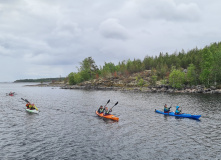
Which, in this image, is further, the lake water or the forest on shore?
the forest on shore

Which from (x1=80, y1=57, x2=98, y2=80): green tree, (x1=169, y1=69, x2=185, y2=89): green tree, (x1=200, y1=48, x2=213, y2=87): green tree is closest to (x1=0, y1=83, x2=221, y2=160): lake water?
(x1=200, y1=48, x2=213, y2=87): green tree

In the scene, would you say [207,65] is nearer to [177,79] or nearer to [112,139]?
[177,79]

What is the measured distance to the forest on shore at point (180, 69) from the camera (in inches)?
3647

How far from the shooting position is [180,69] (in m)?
137

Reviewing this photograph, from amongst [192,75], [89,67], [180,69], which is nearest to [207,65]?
[192,75]

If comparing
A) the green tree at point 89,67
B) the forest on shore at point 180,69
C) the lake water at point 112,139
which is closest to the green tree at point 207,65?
the forest on shore at point 180,69

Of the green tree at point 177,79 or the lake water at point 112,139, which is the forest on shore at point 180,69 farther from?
the lake water at point 112,139

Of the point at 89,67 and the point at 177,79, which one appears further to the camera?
the point at 89,67

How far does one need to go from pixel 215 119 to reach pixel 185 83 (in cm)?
7823

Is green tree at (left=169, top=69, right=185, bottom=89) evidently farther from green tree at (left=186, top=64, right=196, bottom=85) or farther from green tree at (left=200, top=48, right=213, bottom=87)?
green tree at (left=200, top=48, right=213, bottom=87)

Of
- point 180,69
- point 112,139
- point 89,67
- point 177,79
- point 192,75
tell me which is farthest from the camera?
point 89,67

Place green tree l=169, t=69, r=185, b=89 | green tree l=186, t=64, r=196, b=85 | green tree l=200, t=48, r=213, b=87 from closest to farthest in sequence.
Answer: green tree l=200, t=48, r=213, b=87, green tree l=186, t=64, r=196, b=85, green tree l=169, t=69, r=185, b=89

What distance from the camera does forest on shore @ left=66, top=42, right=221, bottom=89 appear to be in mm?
92625

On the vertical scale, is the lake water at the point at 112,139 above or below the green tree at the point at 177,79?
below
